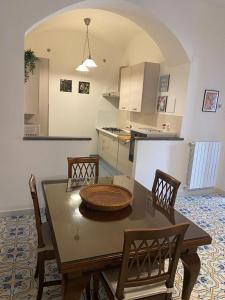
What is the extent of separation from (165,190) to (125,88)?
3336 millimetres

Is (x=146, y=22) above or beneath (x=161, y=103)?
above

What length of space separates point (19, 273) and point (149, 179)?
2209 millimetres

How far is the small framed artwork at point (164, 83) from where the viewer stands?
156 inches

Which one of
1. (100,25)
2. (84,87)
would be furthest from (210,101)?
(84,87)

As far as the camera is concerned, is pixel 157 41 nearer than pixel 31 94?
Yes

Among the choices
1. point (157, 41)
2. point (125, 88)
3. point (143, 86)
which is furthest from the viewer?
point (125, 88)

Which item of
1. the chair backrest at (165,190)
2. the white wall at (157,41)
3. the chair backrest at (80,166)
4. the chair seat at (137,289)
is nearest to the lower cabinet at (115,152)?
the white wall at (157,41)

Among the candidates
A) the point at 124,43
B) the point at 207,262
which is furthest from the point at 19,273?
the point at 124,43

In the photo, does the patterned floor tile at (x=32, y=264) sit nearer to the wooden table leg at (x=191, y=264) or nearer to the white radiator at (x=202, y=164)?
the wooden table leg at (x=191, y=264)

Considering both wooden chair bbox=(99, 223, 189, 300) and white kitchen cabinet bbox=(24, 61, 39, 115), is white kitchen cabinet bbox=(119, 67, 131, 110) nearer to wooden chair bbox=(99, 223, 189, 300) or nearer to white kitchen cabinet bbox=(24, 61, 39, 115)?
white kitchen cabinet bbox=(24, 61, 39, 115)

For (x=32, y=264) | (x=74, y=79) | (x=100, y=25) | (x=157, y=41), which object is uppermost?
(x=100, y=25)

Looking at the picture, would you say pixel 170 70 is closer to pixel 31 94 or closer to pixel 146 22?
pixel 146 22

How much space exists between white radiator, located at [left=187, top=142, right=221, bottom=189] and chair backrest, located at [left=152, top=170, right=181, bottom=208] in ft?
5.82

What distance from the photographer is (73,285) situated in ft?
3.93
